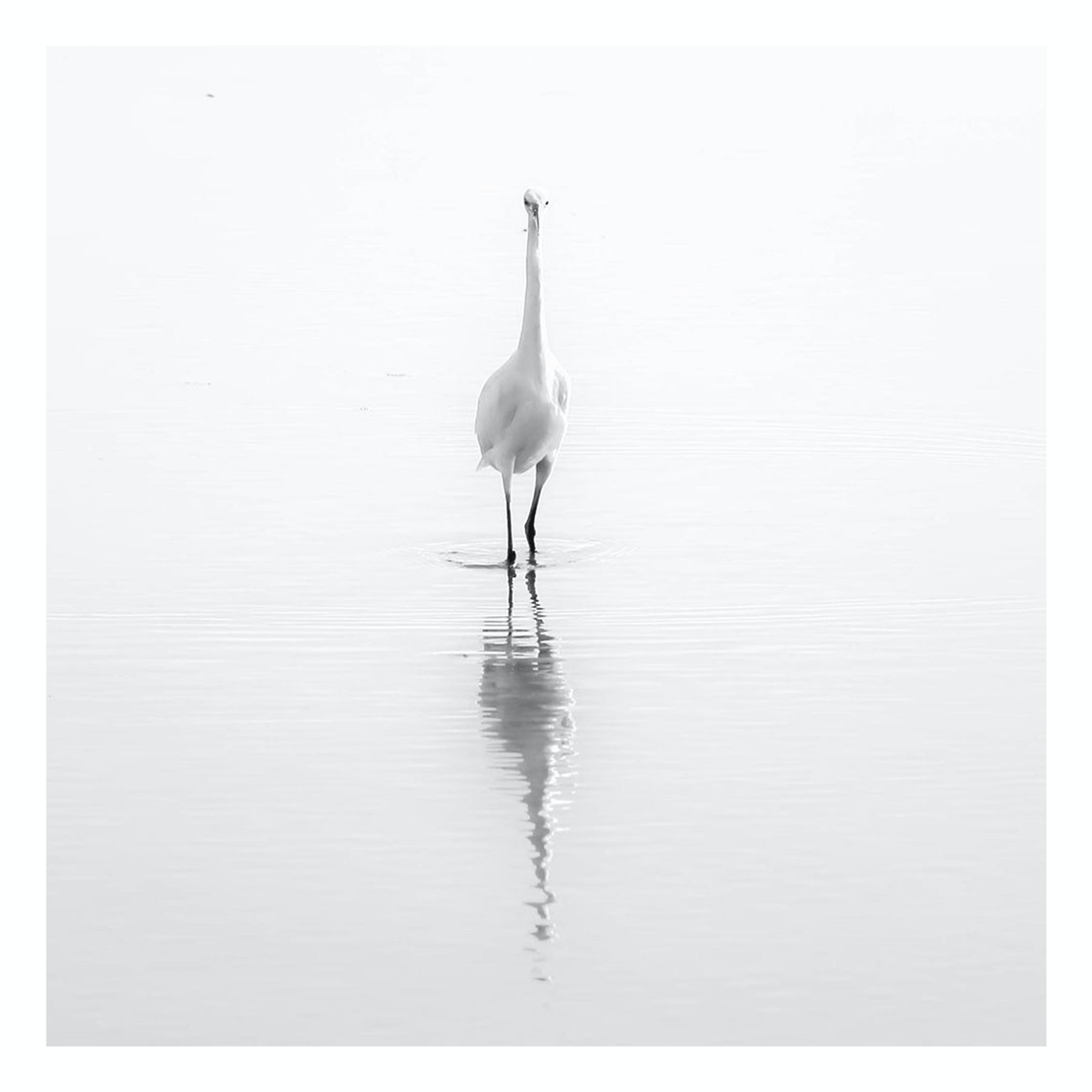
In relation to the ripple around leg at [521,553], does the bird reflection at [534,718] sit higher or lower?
lower

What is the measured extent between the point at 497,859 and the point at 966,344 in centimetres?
1083

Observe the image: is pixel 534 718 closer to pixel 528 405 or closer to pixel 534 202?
pixel 528 405

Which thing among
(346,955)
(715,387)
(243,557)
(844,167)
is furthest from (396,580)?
(844,167)

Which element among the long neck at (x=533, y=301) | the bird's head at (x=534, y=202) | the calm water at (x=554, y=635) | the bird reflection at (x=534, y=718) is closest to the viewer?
the calm water at (x=554, y=635)

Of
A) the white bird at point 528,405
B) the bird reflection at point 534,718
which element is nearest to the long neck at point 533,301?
the white bird at point 528,405

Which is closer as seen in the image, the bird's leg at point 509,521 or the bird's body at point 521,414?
the bird's leg at point 509,521

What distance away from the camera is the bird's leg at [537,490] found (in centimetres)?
1143

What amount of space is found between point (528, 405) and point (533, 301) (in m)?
0.53

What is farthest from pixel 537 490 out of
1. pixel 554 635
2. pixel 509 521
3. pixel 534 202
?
pixel 554 635

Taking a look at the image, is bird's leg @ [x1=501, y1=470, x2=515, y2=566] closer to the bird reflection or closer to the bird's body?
the bird's body

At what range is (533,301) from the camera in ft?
37.5

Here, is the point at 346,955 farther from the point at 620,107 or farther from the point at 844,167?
the point at 620,107

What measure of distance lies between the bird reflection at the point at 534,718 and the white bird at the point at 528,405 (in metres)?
1.30

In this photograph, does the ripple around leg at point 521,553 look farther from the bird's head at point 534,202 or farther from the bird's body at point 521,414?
the bird's head at point 534,202
